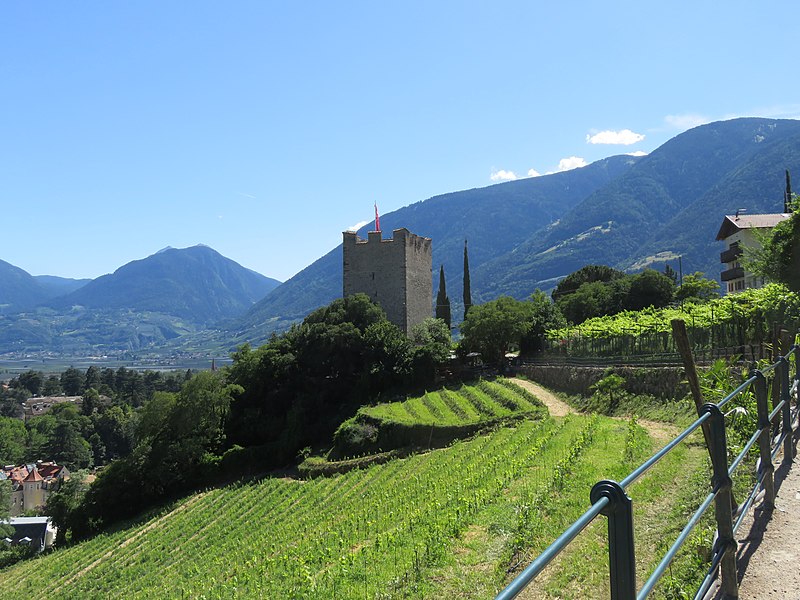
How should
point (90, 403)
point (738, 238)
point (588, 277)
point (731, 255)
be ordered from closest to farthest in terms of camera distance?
point (731, 255)
point (738, 238)
point (588, 277)
point (90, 403)

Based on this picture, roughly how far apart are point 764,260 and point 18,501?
8136cm

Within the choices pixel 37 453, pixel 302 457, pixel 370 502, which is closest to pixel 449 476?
pixel 370 502

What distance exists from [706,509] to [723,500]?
62cm

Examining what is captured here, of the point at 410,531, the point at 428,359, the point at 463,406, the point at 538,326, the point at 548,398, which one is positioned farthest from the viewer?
the point at 538,326

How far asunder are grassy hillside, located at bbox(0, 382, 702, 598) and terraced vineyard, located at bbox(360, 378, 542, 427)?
122 inches

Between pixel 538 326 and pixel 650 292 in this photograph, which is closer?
pixel 538 326

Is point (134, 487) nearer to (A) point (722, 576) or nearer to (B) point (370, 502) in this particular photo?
(B) point (370, 502)

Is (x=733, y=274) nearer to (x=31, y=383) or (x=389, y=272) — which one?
(x=389, y=272)

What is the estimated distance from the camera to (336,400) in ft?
141

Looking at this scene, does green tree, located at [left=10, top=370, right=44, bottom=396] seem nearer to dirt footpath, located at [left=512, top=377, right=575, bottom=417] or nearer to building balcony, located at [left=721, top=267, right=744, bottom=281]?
dirt footpath, located at [left=512, top=377, right=575, bottom=417]

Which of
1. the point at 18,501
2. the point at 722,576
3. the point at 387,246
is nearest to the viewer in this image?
the point at 722,576

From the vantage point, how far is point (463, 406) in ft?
111

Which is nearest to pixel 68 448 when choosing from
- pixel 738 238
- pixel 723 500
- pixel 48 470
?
pixel 48 470

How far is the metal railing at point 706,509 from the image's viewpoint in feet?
7.32
